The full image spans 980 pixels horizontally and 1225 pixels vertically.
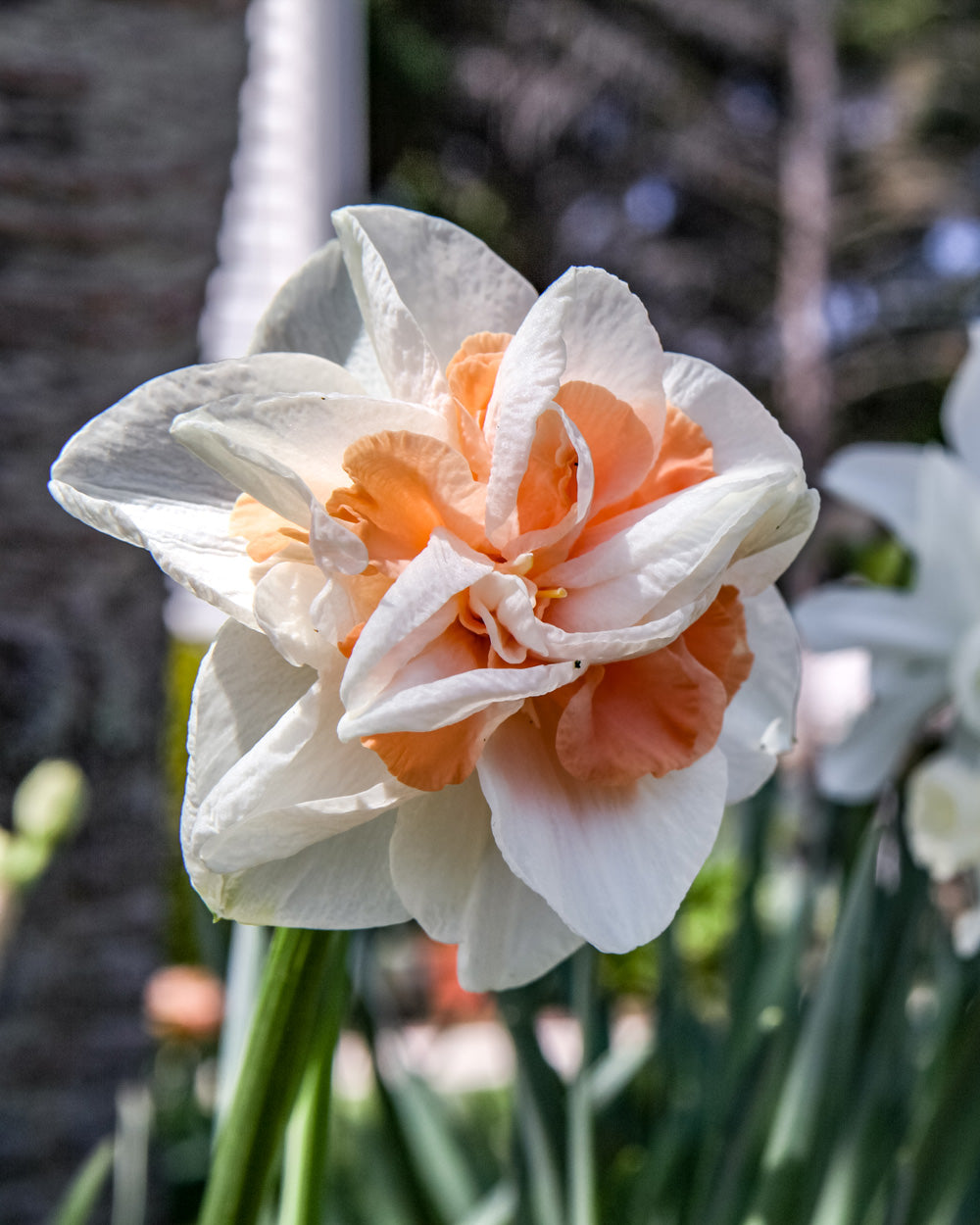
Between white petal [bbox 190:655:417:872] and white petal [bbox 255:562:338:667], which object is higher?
white petal [bbox 255:562:338:667]

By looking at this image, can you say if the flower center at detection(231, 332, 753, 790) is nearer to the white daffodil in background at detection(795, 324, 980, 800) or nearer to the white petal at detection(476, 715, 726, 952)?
the white petal at detection(476, 715, 726, 952)

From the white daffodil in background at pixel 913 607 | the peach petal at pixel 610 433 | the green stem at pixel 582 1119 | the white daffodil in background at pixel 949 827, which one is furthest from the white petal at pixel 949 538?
the peach petal at pixel 610 433

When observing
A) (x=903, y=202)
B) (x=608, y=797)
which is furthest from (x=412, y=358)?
(x=903, y=202)

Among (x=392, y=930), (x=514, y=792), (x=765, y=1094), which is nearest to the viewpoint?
(x=514, y=792)

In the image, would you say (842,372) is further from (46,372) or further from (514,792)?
(514,792)

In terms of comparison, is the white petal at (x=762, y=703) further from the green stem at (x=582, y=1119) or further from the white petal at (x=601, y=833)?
the green stem at (x=582, y=1119)

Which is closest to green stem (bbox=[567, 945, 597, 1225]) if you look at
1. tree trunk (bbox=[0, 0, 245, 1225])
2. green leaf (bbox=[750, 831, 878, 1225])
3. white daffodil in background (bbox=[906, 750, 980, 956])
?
green leaf (bbox=[750, 831, 878, 1225])

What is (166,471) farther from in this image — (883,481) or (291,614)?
(883,481)
